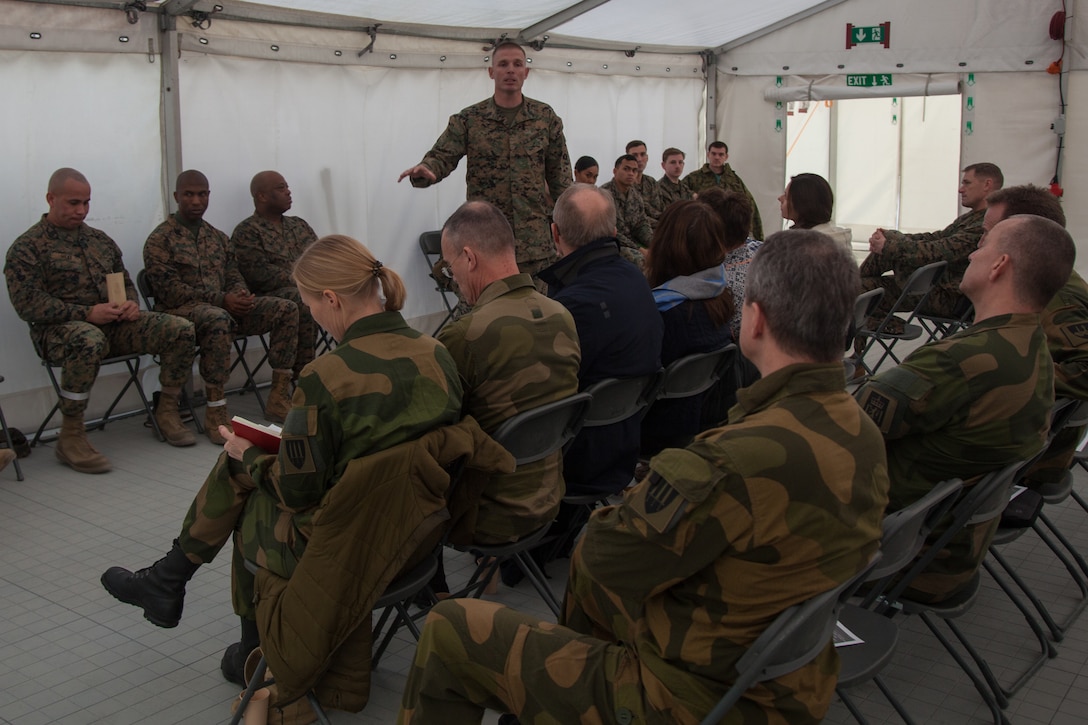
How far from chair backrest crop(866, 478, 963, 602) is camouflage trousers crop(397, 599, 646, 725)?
0.63m

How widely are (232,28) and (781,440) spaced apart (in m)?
5.30

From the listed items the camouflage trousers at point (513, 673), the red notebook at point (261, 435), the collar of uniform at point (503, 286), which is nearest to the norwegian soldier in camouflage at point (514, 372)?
the collar of uniform at point (503, 286)

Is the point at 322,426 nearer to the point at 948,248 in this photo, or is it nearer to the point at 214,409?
the point at 214,409

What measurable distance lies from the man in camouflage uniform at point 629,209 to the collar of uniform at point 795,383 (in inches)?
253

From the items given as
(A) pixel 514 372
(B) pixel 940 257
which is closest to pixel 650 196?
(B) pixel 940 257

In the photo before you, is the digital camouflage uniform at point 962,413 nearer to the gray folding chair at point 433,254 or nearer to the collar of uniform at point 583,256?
the collar of uniform at point 583,256

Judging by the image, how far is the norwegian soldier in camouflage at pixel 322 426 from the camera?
88.4 inches

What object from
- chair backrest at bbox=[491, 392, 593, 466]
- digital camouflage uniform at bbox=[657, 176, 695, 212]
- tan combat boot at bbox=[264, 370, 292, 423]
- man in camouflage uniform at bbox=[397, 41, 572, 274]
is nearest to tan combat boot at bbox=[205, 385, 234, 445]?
tan combat boot at bbox=[264, 370, 292, 423]

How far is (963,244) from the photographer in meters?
A: 5.99

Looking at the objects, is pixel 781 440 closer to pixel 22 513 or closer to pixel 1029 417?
pixel 1029 417

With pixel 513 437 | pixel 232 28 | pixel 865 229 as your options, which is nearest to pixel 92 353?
pixel 232 28

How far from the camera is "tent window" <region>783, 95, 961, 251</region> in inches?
551

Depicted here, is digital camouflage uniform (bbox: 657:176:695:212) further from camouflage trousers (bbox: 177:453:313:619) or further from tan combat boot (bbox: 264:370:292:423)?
camouflage trousers (bbox: 177:453:313:619)

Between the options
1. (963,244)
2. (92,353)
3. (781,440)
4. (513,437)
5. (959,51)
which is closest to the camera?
(781,440)
